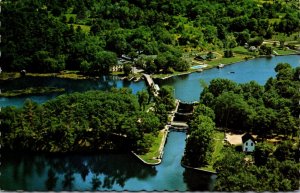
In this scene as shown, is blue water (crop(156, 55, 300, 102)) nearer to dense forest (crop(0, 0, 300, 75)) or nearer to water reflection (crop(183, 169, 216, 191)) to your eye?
dense forest (crop(0, 0, 300, 75))

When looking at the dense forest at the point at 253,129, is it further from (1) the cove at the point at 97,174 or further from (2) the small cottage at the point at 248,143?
(1) the cove at the point at 97,174

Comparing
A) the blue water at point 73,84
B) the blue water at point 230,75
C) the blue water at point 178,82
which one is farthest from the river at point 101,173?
the blue water at point 73,84

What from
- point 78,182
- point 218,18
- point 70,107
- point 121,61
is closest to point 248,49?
point 218,18

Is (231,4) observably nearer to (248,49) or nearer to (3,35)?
(248,49)

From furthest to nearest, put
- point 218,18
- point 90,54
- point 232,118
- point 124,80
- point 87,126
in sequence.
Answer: point 218,18 → point 90,54 → point 124,80 → point 232,118 → point 87,126

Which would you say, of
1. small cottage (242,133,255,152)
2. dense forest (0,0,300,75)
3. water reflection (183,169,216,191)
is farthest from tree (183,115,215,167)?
dense forest (0,0,300,75)

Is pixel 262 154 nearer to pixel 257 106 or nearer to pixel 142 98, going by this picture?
pixel 257 106
